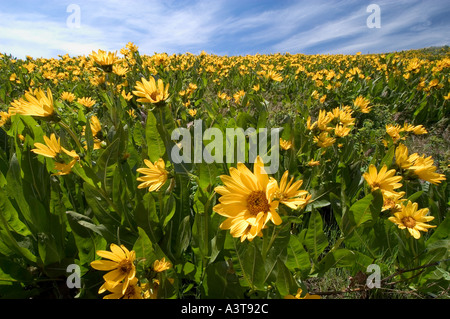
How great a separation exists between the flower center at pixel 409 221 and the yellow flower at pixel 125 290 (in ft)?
4.25

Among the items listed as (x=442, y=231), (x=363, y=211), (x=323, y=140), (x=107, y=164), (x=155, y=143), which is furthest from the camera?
(x=323, y=140)

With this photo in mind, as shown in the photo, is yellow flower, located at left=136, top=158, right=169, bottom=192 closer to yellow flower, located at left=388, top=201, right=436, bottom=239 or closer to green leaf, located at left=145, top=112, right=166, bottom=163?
green leaf, located at left=145, top=112, right=166, bottom=163

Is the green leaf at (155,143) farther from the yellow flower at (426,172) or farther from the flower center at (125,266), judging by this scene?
the yellow flower at (426,172)

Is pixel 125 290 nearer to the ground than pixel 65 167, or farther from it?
nearer to the ground

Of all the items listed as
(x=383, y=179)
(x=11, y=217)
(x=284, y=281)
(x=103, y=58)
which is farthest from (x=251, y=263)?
(x=103, y=58)

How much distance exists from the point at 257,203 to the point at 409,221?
3.05 ft

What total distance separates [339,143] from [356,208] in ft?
4.39

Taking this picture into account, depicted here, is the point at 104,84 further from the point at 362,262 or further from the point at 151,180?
the point at 362,262

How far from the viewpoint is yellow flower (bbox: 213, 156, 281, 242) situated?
0.87m

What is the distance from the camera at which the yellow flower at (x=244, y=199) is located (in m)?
0.87

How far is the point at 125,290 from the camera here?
0.94m

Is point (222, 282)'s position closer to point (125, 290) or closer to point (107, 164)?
point (125, 290)

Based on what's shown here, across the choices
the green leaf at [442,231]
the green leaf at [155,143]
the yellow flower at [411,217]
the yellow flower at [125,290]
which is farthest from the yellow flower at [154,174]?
the green leaf at [442,231]
